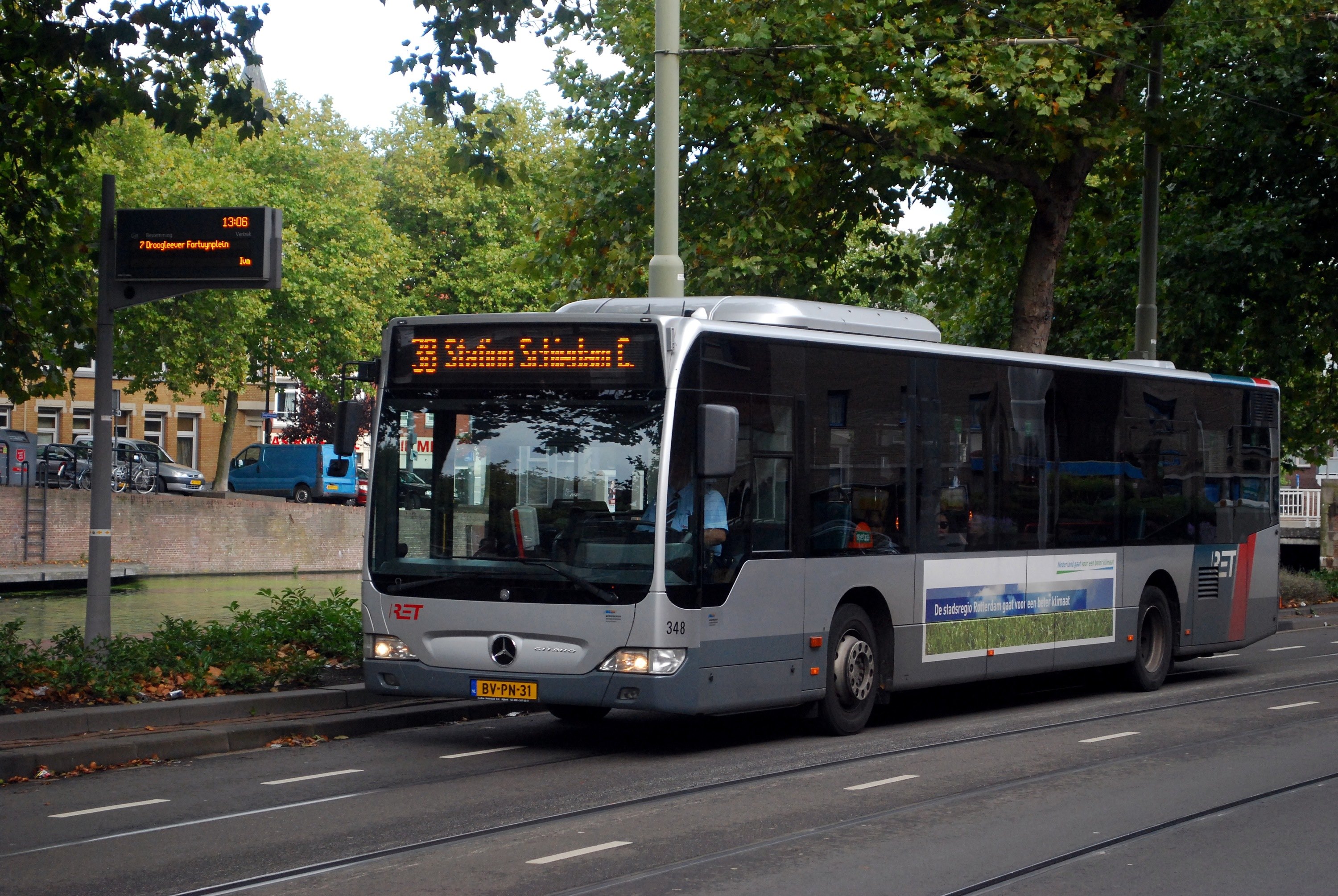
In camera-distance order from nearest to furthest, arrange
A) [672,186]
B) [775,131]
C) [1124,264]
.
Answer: [672,186]
[775,131]
[1124,264]

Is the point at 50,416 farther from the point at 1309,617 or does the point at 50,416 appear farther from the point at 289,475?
the point at 1309,617

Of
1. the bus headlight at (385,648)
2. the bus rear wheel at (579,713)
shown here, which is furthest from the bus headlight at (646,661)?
the bus rear wheel at (579,713)

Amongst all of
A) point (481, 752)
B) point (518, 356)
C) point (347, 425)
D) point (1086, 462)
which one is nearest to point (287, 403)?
point (1086, 462)

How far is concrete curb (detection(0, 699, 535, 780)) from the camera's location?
9.87 meters

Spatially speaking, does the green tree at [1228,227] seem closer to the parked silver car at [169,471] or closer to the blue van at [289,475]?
the parked silver car at [169,471]

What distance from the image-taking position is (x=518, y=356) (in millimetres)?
11102

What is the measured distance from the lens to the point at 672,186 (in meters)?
14.8

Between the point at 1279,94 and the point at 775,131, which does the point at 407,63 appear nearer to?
the point at 775,131

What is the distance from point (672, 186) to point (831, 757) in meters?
5.96

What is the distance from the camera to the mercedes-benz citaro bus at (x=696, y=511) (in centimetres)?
1059

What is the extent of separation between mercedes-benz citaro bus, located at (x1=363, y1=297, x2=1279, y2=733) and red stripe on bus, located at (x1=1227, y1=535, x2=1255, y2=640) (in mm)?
4175

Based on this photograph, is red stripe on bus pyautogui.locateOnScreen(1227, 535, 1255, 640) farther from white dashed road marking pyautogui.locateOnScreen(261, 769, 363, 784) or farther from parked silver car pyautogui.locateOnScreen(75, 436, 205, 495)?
parked silver car pyautogui.locateOnScreen(75, 436, 205, 495)

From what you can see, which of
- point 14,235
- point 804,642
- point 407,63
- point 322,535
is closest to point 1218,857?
point 804,642

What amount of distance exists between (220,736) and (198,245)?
3870mm
